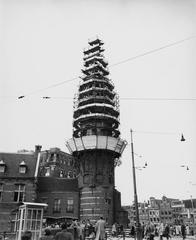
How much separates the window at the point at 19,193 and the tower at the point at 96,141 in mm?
8386

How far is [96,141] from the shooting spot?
44.6 meters

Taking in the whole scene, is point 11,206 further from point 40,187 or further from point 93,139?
point 93,139

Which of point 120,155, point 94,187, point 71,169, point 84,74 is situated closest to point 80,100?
point 84,74

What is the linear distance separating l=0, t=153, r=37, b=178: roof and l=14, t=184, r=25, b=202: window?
1.44 metres

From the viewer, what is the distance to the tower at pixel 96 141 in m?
42.1

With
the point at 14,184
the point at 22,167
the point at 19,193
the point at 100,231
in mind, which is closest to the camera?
the point at 100,231

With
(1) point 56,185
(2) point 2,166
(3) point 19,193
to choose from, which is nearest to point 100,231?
(3) point 19,193

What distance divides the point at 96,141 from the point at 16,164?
12823 mm

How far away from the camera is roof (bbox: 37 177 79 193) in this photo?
Result: 146 ft

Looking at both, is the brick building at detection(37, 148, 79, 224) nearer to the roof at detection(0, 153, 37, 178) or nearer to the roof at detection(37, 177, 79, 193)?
the roof at detection(37, 177, 79, 193)

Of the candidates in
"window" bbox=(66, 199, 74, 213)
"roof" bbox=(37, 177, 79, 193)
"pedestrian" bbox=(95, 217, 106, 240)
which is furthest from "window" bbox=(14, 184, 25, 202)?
"pedestrian" bbox=(95, 217, 106, 240)

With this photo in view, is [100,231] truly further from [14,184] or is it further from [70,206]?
[14,184]

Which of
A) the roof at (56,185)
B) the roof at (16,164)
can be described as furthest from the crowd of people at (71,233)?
the roof at (16,164)

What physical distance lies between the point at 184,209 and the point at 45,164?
49753mm
